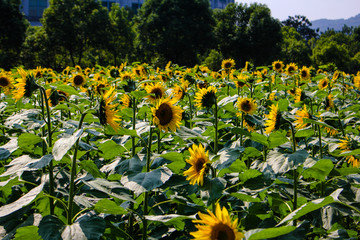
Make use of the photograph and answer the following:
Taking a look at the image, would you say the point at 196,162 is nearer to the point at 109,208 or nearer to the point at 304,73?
the point at 109,208

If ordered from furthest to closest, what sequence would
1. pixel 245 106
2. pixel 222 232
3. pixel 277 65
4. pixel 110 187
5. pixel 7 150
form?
pixel 277 65 < pixel 245 106 < pixel 7 150 < pixel 110 187 < pixel 222 232

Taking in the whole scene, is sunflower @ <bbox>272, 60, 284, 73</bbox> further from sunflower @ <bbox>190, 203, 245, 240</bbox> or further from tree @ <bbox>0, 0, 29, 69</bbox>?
tree @ <bbox>0, 0, 29, 69</bbox>

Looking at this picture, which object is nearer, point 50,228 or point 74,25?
point 50,228

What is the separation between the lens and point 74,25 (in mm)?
24578

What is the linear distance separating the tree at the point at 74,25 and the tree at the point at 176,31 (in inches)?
232

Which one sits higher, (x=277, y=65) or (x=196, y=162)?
(x=277, y=65)

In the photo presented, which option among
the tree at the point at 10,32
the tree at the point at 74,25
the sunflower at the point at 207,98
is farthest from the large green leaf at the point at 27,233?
the tree at the point at 10,32

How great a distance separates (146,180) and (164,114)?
1.77 feet

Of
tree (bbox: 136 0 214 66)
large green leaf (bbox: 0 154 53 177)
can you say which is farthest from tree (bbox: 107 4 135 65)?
large green leaf (bbox: 0 154 53 177)

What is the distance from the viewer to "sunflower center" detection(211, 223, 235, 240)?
110cm

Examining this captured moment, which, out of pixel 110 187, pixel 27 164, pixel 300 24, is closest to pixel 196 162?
pixel 110 187

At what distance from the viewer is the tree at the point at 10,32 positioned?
967 inches

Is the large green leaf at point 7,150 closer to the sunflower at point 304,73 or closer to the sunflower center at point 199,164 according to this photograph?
the sunflower center at point 199,164

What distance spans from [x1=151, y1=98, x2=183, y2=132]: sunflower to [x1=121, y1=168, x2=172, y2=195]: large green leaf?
15.8 inches
